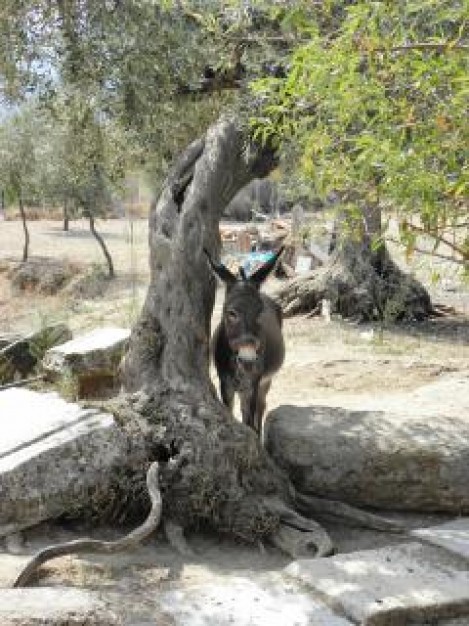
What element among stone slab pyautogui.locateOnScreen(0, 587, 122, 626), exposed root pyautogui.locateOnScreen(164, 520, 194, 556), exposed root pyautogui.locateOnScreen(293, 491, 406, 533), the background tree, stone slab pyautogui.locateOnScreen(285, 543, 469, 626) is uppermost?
the background tree

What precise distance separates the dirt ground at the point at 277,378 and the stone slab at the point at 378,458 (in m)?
0.28

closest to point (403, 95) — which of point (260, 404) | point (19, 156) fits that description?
point (260, 404)

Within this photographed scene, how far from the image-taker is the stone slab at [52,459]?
21.2 ft

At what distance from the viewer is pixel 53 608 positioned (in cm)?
477

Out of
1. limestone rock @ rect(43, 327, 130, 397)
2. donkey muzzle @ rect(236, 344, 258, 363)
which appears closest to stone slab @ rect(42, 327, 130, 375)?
limestone rock @ rect(43, 327, 130, 397)

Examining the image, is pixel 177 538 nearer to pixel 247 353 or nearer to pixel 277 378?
pixel 247 353

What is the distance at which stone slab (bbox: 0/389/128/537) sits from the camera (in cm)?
647

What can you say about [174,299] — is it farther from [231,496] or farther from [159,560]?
[159,560]

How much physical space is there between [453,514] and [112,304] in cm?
1557

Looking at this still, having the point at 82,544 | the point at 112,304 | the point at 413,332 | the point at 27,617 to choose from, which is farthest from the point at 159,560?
the point at 112,304

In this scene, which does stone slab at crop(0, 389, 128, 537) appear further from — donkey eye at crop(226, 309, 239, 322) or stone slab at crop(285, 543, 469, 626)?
stone slab at crop(285, 543, 469, 626)

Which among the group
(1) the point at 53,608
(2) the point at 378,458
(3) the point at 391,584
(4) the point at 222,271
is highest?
(4) the point at 222,271

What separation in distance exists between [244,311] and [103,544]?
242cm

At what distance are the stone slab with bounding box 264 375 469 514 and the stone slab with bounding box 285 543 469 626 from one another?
43.4 inches
